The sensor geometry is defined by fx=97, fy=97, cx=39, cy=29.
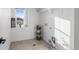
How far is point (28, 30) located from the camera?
117 cm

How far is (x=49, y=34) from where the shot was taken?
1.18 m

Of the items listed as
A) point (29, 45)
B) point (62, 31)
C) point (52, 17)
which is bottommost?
point (29, 45)

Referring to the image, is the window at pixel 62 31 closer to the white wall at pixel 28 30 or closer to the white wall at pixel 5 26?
the white wall at pixel 28 30

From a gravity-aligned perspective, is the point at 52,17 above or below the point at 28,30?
above

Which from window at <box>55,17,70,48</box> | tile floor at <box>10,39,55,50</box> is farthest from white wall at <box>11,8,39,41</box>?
window at <box>55,17,70,48</box>

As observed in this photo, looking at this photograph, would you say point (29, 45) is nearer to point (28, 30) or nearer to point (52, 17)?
point (28, 30)

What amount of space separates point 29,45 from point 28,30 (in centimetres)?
18

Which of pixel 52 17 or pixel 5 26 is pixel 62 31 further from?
pixel 5 26

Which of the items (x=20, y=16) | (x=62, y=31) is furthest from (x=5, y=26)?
(x=62, y=31)

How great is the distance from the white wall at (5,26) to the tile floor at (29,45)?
74mm

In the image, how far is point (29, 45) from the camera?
116 centimetres
